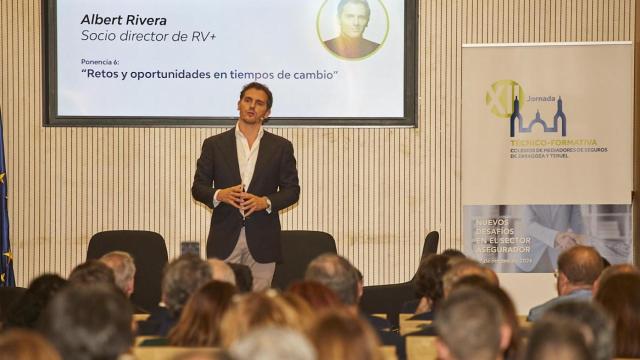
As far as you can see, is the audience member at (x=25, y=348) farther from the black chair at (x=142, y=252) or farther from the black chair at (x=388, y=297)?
the black chair at (x=388, y=297)

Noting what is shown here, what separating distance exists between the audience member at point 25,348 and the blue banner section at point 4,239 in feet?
18.4

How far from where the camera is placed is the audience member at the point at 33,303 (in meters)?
3.98

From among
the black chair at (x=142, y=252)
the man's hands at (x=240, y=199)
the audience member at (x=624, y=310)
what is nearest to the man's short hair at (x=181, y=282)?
the audience member at (x=624, y=310)

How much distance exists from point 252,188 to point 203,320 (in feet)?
8.97

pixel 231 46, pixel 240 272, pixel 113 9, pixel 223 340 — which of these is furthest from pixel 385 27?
pixel 223 340

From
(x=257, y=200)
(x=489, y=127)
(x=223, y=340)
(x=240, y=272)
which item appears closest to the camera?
(x=223, y=340)

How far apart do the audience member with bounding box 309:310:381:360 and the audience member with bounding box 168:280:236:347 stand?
1152mm

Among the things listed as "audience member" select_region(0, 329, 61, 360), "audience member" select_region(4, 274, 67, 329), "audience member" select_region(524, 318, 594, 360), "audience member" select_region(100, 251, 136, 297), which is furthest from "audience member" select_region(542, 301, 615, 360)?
"audience member" select_region(100, 251, 136, 297)

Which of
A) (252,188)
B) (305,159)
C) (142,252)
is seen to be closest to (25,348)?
Answer: (252,188)

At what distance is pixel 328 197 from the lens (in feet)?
26.8

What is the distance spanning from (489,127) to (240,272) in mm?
3163

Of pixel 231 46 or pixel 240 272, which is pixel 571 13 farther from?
pixel 240 272

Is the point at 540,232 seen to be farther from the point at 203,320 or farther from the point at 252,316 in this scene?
the point at 252,316

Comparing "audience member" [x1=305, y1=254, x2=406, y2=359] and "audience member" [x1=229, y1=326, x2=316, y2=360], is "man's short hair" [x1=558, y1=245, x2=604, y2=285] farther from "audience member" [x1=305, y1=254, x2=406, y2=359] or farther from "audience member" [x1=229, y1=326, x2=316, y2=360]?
"audience member" [x1=229, y1=326, x2=316, y2=360]
